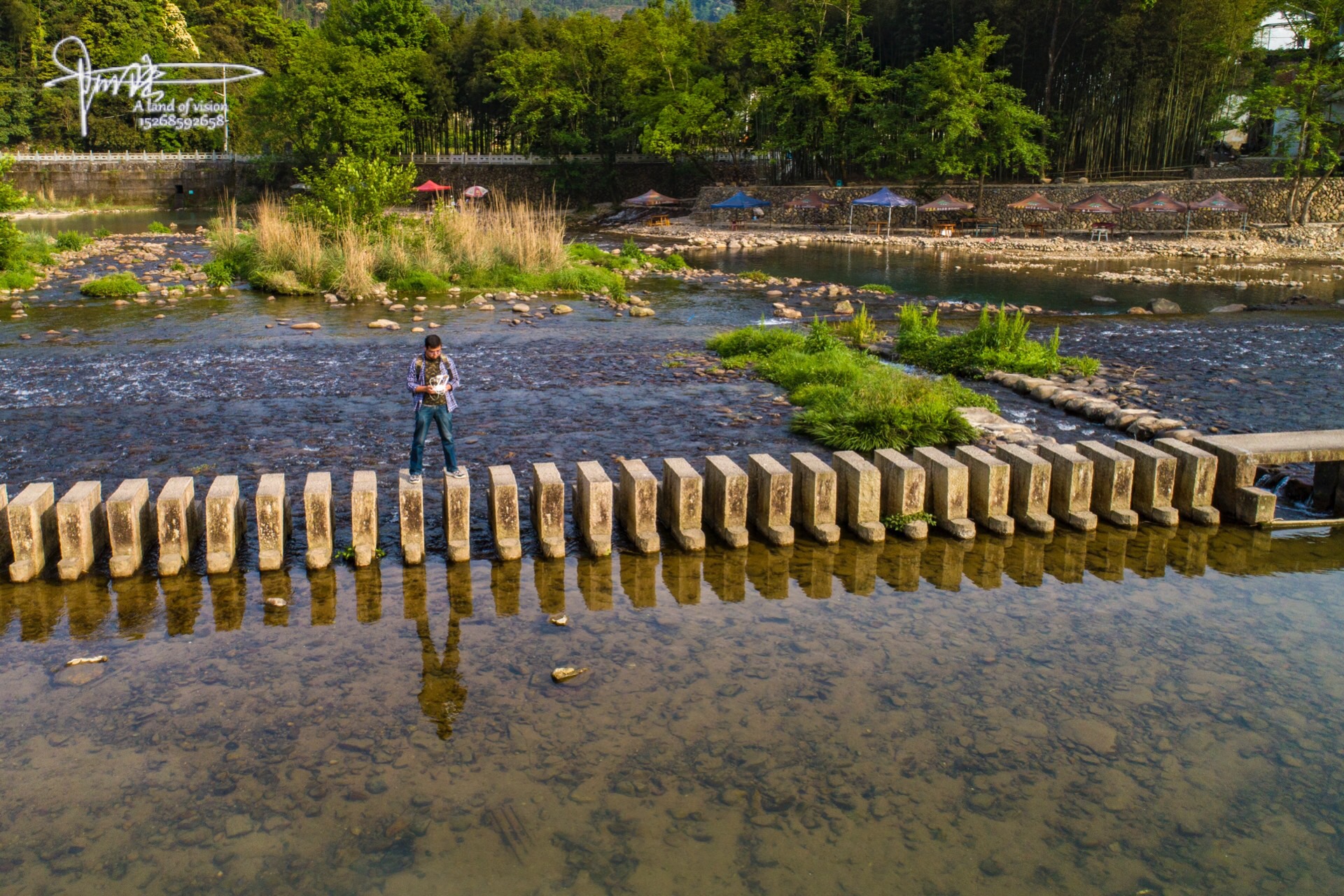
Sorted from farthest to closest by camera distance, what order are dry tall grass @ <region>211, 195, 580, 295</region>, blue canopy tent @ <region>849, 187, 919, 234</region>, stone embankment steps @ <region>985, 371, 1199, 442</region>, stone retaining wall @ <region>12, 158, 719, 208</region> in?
stone retaining wall @ <region>12, 158, 719, 208</region>, blue canopy tent @ <region>849, 187, 919, 234</region>, dry tall grass @ <region>211, 195, 580, 295</region>, stone embankment steps @ <region>985, 371, 1199, 442</region>

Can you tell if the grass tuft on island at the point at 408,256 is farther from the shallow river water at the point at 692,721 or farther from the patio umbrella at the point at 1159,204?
the patio umbrella at the point at 1159,204

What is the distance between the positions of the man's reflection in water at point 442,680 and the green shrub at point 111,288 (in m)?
19.0

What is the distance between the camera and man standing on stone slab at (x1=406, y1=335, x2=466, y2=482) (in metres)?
8.27

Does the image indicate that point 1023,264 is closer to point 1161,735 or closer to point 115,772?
point 1161,735

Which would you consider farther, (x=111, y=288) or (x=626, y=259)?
(x=626, y=259)

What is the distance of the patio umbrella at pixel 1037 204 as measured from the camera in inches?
1668

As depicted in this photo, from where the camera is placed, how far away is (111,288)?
73.0 feet

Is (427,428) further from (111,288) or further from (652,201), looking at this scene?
(652,201)

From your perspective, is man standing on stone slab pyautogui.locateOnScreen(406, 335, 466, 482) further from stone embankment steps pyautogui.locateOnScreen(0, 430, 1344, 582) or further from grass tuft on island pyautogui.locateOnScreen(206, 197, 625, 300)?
grass tuft on island pyautogui.locateOnScreen(206, 197, 625, 300)

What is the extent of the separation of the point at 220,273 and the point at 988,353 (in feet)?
58.4

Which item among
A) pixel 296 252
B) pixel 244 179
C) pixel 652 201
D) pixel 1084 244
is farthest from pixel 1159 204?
pixel 244 179

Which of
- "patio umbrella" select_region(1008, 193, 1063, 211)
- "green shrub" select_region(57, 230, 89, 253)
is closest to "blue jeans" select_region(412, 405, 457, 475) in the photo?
"green shrub" select_region(57, 230, 89, 253)

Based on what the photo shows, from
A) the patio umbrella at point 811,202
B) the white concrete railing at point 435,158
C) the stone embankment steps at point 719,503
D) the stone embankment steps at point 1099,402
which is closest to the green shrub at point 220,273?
the stone embankment steps at point 719,503

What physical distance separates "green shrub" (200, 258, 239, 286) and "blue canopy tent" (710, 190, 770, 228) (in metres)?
28.8
